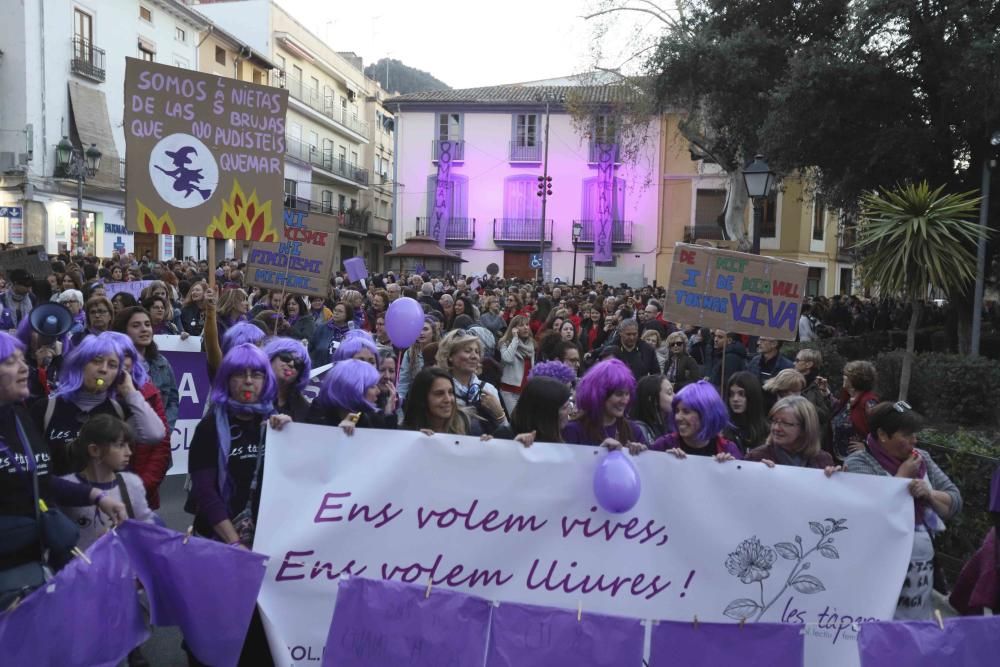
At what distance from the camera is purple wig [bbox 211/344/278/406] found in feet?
12.0

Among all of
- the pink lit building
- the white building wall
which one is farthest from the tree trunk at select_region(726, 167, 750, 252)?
the pink lit building

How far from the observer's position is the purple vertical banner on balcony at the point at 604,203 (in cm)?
4219

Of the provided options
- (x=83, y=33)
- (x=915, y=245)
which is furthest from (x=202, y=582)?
(x=83, y=33)

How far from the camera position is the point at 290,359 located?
4105 millimetres

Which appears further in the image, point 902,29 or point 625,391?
point 902,29

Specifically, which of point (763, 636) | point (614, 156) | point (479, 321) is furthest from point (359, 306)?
point (614, 156)

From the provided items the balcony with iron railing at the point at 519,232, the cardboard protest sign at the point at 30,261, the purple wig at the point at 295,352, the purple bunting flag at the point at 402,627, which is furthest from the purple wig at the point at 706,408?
the balcony with iron railing at the point at 519,232

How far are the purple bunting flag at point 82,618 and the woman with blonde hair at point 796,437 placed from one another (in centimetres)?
266

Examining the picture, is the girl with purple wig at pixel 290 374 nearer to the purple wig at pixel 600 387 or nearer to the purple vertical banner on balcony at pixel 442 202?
the purple wig at pixel 600 387

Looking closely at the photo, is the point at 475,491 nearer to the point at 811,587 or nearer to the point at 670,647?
the point at 670,647

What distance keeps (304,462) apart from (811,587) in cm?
209

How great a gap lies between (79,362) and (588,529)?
2.38 metres

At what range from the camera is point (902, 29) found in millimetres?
13195

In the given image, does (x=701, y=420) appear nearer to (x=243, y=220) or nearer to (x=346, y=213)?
(x=243, y=220)
